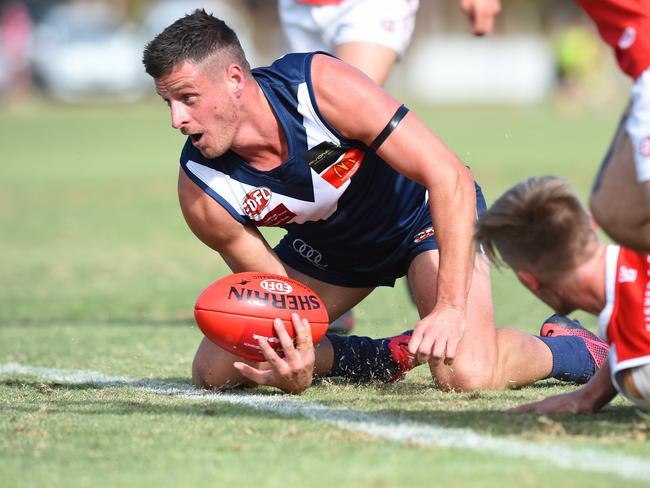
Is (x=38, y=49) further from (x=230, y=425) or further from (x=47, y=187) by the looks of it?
(x=230, y=425)

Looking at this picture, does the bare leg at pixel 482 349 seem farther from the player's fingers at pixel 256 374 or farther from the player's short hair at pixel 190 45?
the player's short hair at pixel 190 45

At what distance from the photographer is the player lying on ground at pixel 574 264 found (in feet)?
11.9

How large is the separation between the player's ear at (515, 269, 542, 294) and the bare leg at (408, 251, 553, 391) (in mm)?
1182

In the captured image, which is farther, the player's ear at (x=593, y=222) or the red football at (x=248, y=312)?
the red football at (x=248, y=312)

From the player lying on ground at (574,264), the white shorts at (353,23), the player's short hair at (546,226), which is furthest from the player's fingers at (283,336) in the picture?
the white shorts at (353,23)

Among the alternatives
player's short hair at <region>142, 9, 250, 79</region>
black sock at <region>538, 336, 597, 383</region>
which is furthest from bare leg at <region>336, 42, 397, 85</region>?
black sock at <region>538, 336, 597, 383</region>

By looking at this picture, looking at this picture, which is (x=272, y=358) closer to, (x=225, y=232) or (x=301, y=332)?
(x=301, y=332)

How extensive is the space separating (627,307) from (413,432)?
0.82 meters

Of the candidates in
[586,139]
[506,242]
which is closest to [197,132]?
[506,242]

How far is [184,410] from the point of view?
14.8 feet

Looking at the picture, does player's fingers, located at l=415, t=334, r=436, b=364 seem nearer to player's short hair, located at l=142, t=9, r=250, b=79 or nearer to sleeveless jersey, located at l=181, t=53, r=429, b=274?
sleeveless jersey, located at l=181, t=53, r=429, b=274

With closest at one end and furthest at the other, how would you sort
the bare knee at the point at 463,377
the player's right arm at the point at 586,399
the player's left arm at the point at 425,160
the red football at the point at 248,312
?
1. the player's right arm at the point at 586,399
2. the player's left arm at the point at 425,160
3. the red football at the point at 248,312
4. the bare knee at the point at 463,377

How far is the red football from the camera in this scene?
481cm

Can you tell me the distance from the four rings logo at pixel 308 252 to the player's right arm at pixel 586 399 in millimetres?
1693
